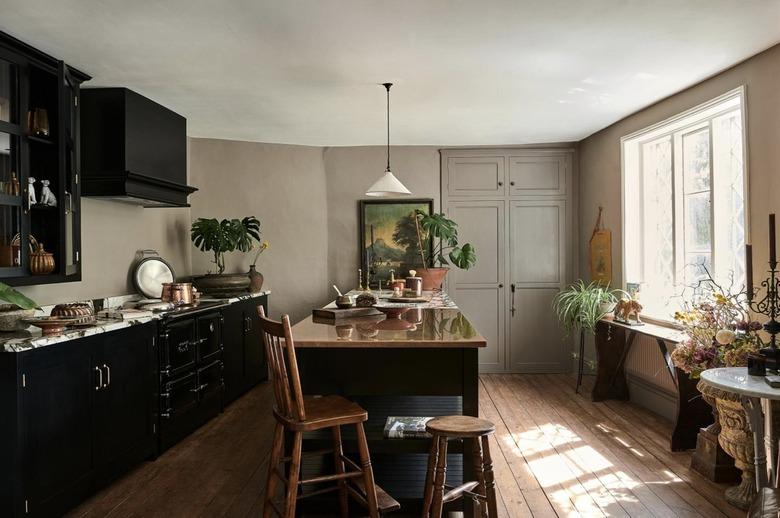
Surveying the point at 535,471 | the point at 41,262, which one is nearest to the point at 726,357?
the point at 535,471

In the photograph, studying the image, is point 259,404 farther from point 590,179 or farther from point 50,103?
point 590,179

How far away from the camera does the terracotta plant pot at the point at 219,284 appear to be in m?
5.59

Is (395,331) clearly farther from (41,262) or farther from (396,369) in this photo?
(41,262)

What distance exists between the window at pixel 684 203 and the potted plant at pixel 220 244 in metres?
3.72

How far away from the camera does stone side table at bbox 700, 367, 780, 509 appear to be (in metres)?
2.67

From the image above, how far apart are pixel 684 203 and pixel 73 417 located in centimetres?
457

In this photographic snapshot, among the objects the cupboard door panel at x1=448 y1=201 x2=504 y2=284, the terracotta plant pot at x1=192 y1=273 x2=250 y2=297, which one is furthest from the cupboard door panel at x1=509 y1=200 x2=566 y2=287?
the terracotta plant pot at x1=192 y1=273 x2=250 y2=297

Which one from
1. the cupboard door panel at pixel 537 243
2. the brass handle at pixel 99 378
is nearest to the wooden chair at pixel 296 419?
the brass handle at pixel 99 378

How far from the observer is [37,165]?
3605 millimetres

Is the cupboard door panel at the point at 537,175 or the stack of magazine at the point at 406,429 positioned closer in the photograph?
the stack of magazine at the point at 406,429

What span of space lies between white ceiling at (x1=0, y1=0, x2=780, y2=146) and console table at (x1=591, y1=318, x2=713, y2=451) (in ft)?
6.07

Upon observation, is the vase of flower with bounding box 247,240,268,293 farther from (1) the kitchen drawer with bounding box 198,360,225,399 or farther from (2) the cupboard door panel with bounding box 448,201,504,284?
(2) the cupboard door panel with bounding box 448,201,504,284

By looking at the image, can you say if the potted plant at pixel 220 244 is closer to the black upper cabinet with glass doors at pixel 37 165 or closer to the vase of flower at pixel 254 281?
the vase of flower at pixel 254 281

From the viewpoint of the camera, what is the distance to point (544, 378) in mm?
6477
